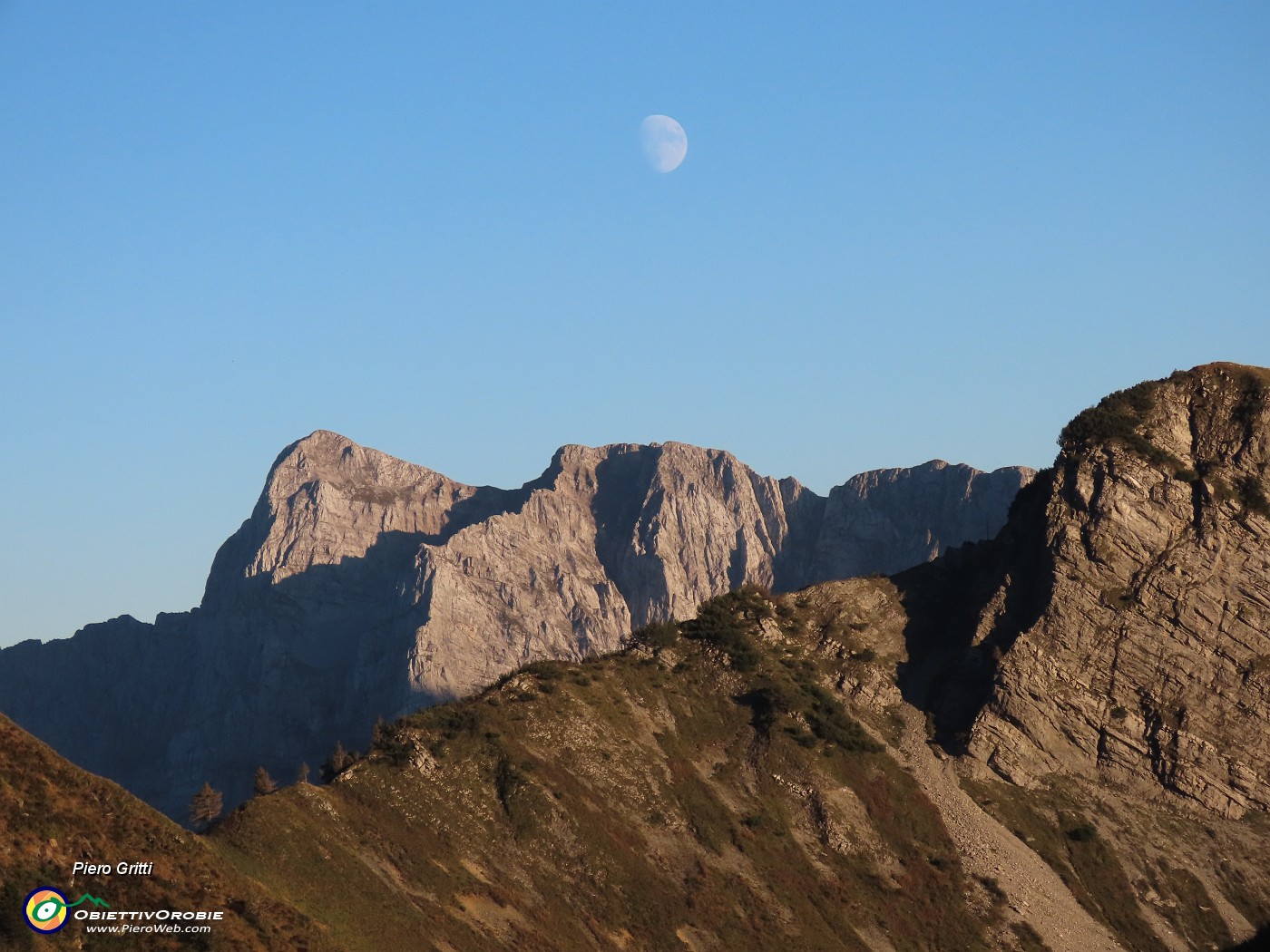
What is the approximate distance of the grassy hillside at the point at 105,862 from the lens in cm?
7581

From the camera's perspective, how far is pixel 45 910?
74.5m

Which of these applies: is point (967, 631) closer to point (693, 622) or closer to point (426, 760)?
point (693, 622)

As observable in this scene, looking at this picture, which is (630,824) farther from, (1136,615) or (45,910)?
(1136,615)

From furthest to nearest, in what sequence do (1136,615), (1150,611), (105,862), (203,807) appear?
(1150,611)
(1136,615)
(203,807)
(105,862)

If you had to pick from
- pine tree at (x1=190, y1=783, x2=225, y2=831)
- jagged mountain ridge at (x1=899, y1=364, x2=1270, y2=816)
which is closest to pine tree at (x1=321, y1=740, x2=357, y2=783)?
pine tree at (x1=190, y1=783, x2=225, y2=831)

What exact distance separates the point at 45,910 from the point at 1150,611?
99.5 m

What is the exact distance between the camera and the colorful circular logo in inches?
2901

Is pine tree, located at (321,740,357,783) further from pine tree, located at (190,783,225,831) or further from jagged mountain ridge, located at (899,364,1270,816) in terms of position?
jagged mountain ridge, located at (899,364,1270,816)

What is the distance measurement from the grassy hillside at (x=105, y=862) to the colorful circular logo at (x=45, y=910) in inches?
16.1

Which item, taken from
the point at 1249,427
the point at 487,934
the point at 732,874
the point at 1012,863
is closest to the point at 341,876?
the point at 487,934

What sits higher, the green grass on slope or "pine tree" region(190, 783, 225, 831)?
"pine tree" region(190, 783, 225, 831)

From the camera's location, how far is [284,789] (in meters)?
104

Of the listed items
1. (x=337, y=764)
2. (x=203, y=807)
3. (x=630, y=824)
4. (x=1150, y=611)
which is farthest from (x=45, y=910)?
(x=1150, y=611)

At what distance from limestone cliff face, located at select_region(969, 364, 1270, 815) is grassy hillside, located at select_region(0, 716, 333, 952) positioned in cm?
7093
